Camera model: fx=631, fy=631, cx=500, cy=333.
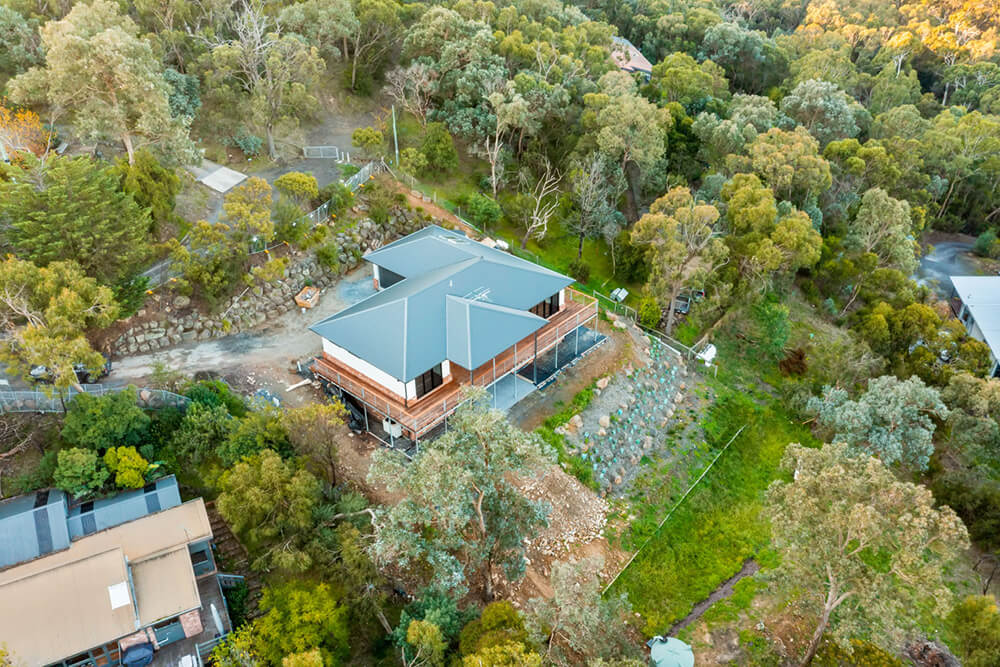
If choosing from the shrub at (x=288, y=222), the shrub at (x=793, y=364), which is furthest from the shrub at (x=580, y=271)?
the shrub at (x=288, y=222)

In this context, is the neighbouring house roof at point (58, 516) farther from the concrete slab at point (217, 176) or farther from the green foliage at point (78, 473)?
the concrete slab at point (217, 176)

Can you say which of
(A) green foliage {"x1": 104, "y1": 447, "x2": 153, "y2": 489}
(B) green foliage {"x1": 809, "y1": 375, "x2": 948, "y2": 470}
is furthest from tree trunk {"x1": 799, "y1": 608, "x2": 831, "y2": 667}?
(A) green foliage {"x1": 104, "y1": 447, "x2": 153, "y2": 489}

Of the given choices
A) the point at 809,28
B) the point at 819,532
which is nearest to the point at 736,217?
the point at 819,532

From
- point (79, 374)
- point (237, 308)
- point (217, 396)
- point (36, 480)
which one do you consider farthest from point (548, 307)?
point (36, 480)

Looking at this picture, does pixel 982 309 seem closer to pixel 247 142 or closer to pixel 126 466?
pixel 247 142

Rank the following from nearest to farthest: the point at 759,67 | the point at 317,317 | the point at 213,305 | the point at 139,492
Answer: the point at 139,492
the point at 213,305
the point at 317,317
the point at 759,67

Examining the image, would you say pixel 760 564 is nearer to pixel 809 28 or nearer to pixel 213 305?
pixel 213 305

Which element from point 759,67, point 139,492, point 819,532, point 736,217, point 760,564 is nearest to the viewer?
point 819,532

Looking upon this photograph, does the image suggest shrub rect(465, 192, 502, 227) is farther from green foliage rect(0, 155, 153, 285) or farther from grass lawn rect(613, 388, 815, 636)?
green foliage rect(0, 155, 153, 285)
